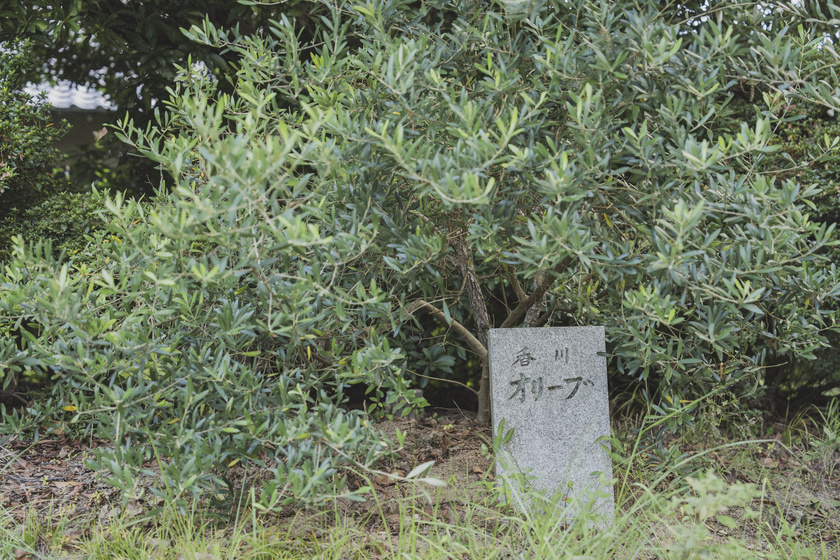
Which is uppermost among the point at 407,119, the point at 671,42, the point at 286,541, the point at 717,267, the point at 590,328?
the point at 671,42

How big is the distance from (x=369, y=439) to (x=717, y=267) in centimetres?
137

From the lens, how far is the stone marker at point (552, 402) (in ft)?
8.73

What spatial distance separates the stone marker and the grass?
6.3 inches

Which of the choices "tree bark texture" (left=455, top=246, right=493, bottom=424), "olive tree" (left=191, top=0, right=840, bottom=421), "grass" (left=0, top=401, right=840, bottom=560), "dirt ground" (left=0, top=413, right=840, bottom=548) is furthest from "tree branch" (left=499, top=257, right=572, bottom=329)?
"grass" (left=0, top=401, right=840, bottom=560)

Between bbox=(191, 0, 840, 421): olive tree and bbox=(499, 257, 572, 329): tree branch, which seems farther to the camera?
bbox=(499, 257, 572, 329): tree branch

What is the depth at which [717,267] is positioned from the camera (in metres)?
2.18

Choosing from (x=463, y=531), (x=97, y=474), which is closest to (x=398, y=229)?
(x=463, y=531)

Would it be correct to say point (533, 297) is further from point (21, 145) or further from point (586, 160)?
point (21, 145)

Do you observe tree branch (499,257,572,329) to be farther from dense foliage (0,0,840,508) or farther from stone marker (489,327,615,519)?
stone marker (489,327,615,519)

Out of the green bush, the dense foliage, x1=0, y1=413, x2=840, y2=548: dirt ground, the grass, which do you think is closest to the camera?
the dense foliage

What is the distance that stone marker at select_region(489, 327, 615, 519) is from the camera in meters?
2.66

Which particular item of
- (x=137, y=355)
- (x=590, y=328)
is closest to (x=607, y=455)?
(x=590, y=328)

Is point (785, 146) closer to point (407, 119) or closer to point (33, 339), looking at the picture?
point (407, 119)

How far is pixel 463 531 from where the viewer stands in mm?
2439
